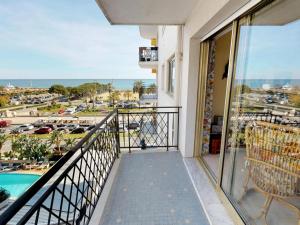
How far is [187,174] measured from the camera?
231 cm

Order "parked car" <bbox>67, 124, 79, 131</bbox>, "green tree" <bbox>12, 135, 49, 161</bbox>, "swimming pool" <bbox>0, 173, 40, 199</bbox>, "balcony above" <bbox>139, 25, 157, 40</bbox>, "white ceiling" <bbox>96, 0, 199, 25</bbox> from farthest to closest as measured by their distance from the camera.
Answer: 1. "parked car" <bbox>67, 124, 79, 131</bbox>
2. "green tree" <bbox>12, 135, 49, 161</bbox>
3. "swimming pool" <bbox>0, 173, 40, 199</bbox>
4. "balcony above" <bbox>139, 25, 157, 40</bbox>
5. "white ceiling" <bbox>96, 0, 199, 25</bbox>

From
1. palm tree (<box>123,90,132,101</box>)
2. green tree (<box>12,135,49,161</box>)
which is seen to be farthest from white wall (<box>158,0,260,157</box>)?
palm tree (<box>123,90,132,101</box>)

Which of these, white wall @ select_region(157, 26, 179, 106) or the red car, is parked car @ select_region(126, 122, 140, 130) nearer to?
white wall @ select_region(157, 26, 179, 106)

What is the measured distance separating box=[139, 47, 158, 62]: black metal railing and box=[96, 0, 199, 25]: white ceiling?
18.4ft

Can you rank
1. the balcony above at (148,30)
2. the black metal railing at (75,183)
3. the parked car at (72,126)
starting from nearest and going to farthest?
the black metal railing at (75,183), the balcony above at (148,30), the parked car at (72,126)

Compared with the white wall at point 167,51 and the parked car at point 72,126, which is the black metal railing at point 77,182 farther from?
the parked car at point 72,126

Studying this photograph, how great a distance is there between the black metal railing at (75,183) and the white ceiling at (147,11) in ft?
4.54

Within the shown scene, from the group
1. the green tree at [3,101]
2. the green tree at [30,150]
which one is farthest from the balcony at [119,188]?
the green tree at [3,101]

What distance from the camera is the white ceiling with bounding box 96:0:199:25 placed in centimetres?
192

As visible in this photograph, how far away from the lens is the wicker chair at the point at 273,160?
1177 mm

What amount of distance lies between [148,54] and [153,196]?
737 cm

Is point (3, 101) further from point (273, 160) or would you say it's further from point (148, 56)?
point (273, 160)

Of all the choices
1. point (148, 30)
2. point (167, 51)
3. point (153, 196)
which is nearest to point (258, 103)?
point (153, 196)

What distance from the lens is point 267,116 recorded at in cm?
142
